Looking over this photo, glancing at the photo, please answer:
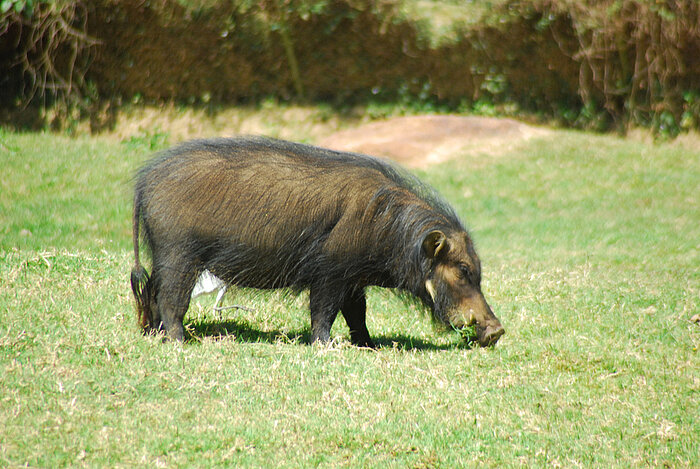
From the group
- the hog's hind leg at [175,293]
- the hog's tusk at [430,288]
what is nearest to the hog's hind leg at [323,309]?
the hog's tusk at [430,288]

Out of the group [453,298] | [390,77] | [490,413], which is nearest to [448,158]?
[390,77]

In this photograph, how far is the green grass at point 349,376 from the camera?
3.94 meters

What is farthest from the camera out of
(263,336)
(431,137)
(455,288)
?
(431,137)

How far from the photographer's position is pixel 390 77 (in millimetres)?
15617

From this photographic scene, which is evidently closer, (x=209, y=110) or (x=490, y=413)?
(x=490, y=413)

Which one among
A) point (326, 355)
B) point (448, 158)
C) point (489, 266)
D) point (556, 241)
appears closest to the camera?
point (326, 355)

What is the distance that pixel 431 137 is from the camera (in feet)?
43.7

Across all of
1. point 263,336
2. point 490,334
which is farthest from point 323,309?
point 490,334

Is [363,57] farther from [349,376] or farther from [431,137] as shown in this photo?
[349,376]

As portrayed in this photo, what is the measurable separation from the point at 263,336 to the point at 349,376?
49.8 inches

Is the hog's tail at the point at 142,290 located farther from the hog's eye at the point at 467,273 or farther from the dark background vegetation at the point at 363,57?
the dark background vegetation at the point at 363,57

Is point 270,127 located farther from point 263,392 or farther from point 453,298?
point 263,392

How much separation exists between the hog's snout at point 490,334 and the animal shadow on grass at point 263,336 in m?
0.25

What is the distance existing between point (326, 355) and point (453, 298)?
3.26 feet
